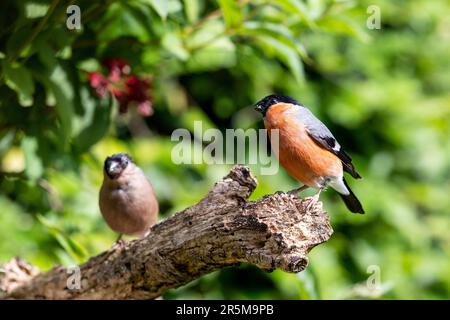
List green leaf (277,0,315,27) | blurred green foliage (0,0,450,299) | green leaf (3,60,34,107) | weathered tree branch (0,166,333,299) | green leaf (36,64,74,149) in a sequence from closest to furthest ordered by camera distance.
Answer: weathered tree branch (0,166,333,299)
green leaf (3,60,34,107)
green leaf (36,64,74,149)
green leaf (277,0,315,27)
blurred green foliage (0,0,450,299)

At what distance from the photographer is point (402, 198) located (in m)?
6.70

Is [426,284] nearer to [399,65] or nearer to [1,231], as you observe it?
[399,65]

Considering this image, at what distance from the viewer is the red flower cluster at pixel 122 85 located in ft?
13.7

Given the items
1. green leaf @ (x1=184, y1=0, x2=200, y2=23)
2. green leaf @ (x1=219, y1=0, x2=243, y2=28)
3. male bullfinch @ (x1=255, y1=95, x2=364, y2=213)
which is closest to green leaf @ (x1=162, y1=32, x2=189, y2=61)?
green leaf @ (x1=184, y1=0, x2=200, y2=23)

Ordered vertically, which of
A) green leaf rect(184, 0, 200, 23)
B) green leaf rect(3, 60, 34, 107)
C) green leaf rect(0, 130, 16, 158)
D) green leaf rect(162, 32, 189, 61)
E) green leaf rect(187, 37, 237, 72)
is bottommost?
green leaf rect(3, 60, 34, 107)

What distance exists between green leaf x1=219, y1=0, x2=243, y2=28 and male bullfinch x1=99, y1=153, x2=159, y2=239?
83cm

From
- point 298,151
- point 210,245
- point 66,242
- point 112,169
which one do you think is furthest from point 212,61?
point 210,245

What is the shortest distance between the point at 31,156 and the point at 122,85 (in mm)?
569

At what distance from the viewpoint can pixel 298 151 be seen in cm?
358

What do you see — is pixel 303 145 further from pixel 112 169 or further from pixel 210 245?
pixel 112 169

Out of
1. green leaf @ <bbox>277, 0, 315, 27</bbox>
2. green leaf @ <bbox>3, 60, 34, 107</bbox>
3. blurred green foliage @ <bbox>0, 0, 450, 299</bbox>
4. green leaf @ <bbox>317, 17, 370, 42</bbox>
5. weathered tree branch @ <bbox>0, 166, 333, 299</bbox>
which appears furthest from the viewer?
green leaf @ <bbox>317, 17, 370, 42</bbox>

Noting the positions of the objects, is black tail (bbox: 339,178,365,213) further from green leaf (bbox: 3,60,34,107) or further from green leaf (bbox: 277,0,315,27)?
green leaf (bbox: 3,60,34,107)

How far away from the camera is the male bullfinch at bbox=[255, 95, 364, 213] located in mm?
3592
